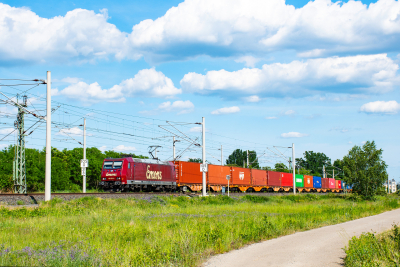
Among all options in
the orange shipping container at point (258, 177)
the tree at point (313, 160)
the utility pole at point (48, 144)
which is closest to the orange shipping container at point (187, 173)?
the orange shipping container at point (258, 177)

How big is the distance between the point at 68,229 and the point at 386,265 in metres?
9.24

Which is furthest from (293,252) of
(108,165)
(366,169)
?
(366,169)

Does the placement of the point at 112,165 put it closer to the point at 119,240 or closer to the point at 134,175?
the point at 134,175

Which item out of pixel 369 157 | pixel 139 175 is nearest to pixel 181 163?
pixel 139 175

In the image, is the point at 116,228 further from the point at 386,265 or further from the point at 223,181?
the point at 223,181

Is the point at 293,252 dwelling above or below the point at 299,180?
above

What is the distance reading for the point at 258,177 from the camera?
55.9 metres

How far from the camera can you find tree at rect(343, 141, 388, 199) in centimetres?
4325

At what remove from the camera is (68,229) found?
12.8 metres

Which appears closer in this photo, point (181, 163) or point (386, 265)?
point (386, 265)

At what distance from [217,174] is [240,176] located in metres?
4.79

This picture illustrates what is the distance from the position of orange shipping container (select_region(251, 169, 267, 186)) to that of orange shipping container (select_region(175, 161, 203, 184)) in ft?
38.0

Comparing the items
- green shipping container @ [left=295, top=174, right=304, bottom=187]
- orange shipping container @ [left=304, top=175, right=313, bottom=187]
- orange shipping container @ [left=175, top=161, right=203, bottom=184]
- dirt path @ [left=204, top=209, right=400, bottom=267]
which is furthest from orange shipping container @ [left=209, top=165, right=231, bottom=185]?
dirt path @ [left=204, top=209, right=400, bottom=267]

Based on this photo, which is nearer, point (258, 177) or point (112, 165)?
point (112, 165)
